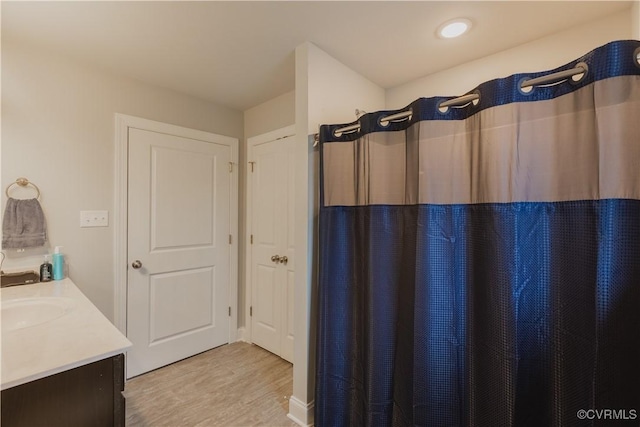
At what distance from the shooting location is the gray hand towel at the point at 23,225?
5.11 ft

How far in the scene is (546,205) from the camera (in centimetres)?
96

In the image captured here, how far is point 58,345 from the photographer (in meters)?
0.85

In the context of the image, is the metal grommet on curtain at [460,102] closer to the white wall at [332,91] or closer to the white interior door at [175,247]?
the white wall at [332,91]

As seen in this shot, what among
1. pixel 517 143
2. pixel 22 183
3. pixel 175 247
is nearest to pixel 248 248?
pixel 175 247

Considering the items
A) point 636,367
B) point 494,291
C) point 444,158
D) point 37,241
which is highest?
point 444,158

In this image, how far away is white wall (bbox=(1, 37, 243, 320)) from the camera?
A: 161cm

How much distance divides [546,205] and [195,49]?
198 cm

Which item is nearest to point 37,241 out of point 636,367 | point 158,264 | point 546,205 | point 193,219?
point 158,264

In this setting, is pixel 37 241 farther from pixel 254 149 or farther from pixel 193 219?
pixel 254 149

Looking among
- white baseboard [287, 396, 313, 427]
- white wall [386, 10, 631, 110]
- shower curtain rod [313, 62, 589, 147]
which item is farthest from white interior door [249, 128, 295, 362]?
white wall [386, 10, 631, 110]

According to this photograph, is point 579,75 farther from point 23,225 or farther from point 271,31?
point 23,225

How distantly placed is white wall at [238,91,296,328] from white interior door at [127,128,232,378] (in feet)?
0.48

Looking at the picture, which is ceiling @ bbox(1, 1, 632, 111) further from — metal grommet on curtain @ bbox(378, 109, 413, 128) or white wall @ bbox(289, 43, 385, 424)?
metal grommet on curtain @ bbox(378, 109, 413, 128)

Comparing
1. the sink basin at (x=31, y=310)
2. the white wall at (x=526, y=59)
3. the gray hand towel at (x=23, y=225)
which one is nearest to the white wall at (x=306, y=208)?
the white wall at (x=526, y=59)
